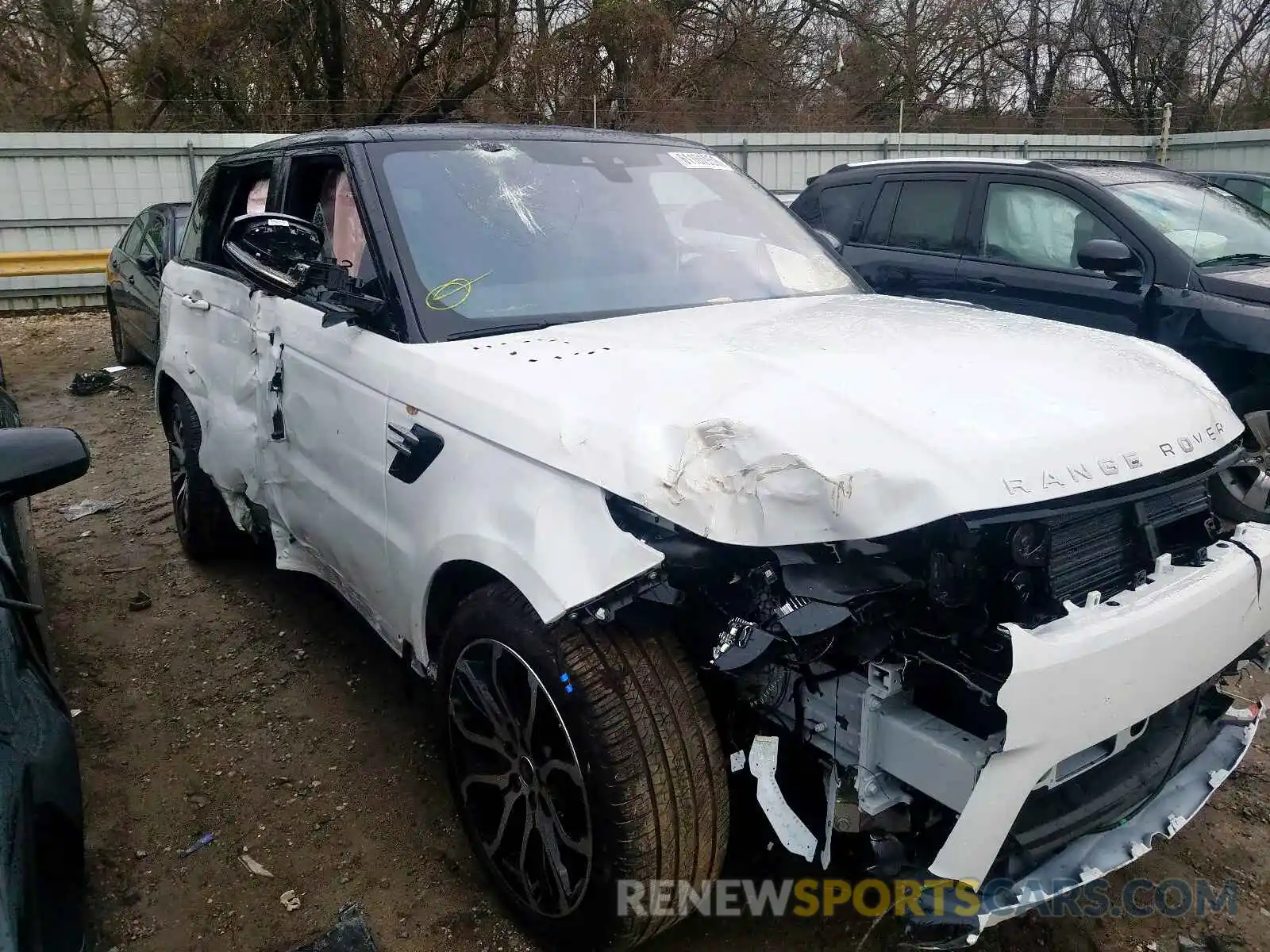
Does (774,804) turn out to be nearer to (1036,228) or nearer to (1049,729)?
(1049,729)

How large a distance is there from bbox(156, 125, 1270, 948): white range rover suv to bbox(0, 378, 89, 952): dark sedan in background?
2.73 feet

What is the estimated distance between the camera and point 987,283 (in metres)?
5.91

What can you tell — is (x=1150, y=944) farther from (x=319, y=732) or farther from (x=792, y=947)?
(x=319, y=732)

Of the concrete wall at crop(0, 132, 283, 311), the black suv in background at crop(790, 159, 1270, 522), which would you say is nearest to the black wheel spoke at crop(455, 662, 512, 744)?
the black suv in background at crop(790, 159, 1270, 522)

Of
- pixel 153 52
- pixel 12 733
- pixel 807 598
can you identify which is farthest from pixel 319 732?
pixel 153 52

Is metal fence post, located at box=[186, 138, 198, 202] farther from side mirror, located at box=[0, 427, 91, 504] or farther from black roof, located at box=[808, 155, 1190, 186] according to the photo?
side mirror, located at box=[0, 427, 91, 504]

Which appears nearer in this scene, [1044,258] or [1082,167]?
[1044,258]

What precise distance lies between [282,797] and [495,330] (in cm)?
164

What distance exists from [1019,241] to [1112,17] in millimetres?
19180

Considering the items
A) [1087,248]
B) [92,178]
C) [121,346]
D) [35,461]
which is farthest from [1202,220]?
[92,178]

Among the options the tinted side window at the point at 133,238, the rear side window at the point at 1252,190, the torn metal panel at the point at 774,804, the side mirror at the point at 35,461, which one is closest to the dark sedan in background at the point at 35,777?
the side mirror at the point at 35,461

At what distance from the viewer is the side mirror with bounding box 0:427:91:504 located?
1.88 metres

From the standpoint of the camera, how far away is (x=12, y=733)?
6.04 ft

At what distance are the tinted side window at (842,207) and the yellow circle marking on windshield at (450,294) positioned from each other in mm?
4608
